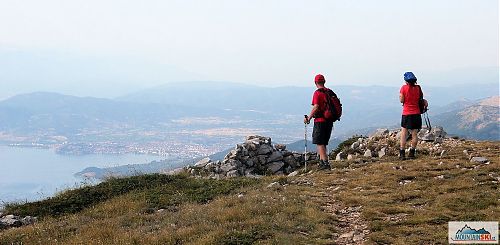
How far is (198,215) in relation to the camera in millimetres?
10117

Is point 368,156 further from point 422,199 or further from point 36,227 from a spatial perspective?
point 36,227

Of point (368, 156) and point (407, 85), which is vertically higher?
point (407, 85)

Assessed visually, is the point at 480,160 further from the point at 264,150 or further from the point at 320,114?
the point at 264,150

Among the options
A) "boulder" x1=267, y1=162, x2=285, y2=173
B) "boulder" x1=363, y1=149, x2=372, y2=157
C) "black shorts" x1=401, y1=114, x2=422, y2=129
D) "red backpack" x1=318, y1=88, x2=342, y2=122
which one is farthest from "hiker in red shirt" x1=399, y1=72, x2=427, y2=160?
"boulder" x1=267, y1=162, x2=285, y2=173

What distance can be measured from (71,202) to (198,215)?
5.89 meters

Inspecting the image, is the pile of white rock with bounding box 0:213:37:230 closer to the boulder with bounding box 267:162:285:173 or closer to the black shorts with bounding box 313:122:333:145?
the black shorts with bounding box 313:122:333:145

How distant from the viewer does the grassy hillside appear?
27.6 ft

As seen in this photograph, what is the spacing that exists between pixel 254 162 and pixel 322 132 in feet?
20.1

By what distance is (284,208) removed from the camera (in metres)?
10.1

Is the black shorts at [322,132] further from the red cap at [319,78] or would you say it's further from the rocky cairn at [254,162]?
the rocky cairn at [254,162]

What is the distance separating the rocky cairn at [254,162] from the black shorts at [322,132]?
16.3ft

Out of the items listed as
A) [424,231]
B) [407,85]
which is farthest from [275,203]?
[407,85]

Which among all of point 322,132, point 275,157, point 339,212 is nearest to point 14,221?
point 339,212

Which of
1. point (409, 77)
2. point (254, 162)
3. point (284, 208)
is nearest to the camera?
point (284, 208)
